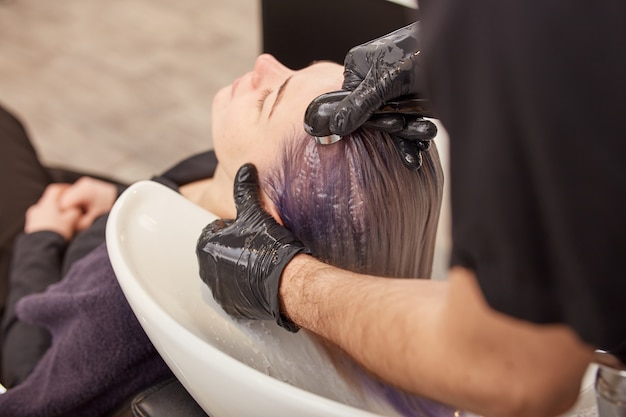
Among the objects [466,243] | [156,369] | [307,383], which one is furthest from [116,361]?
[466,243]

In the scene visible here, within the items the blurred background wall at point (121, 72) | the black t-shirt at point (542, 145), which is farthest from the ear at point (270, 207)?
the blurred background wall at point (121, 72)

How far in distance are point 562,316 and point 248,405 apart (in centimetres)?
42

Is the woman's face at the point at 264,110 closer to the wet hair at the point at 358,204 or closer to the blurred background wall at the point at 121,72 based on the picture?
the wet hair at the point at 358,204

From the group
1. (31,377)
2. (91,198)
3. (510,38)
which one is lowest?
(31,377)

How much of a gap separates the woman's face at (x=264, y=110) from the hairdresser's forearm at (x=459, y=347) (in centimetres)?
32

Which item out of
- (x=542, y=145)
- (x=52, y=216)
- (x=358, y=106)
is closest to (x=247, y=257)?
(x=358, y=106)

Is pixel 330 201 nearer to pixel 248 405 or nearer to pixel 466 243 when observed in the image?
pixel 248 405

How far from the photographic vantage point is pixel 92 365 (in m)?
1.03

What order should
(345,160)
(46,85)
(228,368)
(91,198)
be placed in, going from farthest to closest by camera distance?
1. (46,85)
2. (91,198)
3. (345,160)
4. (228,368)

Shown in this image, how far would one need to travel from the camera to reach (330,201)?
0.89 m

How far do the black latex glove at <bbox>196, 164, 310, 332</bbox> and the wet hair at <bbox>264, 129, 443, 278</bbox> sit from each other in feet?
0.13

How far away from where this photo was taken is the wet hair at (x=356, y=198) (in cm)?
89

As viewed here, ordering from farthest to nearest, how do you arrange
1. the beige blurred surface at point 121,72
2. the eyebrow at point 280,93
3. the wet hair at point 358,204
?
the beige blurred surface at point 121,72
the eyebrow at point 280,93
the wet hair at point 358,204

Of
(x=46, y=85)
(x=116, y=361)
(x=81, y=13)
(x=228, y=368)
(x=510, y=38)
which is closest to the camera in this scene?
(x=510, y=38)
